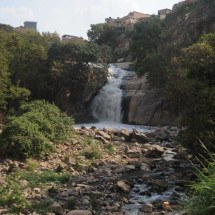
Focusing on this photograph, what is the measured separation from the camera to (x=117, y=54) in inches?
2418

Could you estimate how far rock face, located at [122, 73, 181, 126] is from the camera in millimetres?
33188

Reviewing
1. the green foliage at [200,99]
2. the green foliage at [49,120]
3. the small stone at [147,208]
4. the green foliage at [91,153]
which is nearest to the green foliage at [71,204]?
the small stone at [147,208]

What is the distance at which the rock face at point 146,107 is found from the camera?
109 ft

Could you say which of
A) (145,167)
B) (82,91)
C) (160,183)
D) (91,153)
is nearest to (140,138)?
(91,153)

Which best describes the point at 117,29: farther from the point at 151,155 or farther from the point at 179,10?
the point at 151,155

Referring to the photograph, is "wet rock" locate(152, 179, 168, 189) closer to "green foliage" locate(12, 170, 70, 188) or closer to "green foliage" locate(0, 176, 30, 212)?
"green foliage" locate(12, 170, 70, 188)

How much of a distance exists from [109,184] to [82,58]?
79.5 ft

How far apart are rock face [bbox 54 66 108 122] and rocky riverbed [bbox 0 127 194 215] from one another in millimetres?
13986

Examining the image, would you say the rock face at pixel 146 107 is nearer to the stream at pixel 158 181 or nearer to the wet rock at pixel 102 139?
the stream at pixel 158 181

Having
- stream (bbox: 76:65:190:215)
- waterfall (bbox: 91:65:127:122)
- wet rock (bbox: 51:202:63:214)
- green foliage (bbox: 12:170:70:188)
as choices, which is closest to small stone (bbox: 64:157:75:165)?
green foliage (bbox: 12:170:70:188)

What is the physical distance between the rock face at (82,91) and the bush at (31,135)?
54.0 feet

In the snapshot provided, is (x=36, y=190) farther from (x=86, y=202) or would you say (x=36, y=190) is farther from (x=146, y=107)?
(x=146, y=107)

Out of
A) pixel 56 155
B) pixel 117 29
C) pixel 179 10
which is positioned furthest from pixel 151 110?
pixel 117 29

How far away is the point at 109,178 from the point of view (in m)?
14.6
